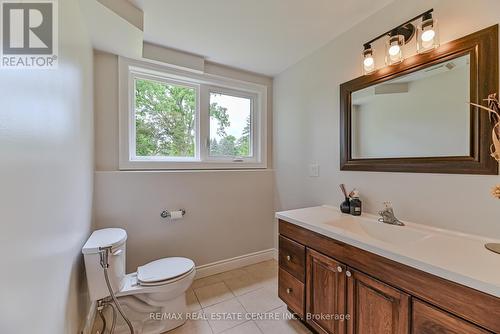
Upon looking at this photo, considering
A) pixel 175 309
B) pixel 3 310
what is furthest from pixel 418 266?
pixel 175 309

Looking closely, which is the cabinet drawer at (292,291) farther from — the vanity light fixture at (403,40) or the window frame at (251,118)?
the vanity light fixture at (403,40)

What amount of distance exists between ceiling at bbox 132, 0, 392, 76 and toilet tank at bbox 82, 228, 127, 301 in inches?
64.1

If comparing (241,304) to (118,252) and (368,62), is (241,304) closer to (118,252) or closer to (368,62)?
(118,252)

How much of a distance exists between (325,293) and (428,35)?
1.65m

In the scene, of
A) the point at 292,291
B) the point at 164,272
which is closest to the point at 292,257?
the point at 292,291

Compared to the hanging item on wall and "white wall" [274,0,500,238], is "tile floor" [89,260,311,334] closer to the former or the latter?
"white wall" [274,0,500,238]

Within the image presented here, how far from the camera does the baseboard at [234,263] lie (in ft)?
7.52

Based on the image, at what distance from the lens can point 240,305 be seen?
184 centimetres

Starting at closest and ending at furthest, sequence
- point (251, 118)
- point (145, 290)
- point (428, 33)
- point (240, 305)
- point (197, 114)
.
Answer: point (428, 33) → point (145, 290) → point (240, 305) → point (197, 114) → point (251, 118)

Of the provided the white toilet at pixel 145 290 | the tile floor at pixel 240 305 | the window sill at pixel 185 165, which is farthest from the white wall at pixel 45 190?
the tile floor at pixel 240 305

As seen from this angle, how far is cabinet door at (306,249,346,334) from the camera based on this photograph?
124cm

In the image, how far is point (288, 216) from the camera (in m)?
1.62

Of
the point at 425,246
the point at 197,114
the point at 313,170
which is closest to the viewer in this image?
the point at 425,246

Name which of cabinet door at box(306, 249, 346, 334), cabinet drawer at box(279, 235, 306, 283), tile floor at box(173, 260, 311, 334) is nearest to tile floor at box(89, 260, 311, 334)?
tile floor at box(173, 260, 311, 334)
